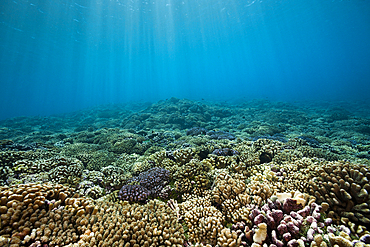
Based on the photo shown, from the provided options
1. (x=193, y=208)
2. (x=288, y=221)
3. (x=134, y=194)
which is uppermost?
(x=288, y=221)

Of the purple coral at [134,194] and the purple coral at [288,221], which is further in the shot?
the purple coral at [134,194]

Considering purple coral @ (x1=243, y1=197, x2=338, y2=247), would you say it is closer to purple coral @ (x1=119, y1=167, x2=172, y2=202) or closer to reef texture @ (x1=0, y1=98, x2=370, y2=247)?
reef texture @ (x1=0, y1=98, x2=370, y2=247)

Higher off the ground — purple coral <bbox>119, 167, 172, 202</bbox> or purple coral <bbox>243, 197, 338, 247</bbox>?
purple coral <bbox>243, 197, 338, 247</bbox>

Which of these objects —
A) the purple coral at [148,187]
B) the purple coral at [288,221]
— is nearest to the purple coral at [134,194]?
the purple coral at [148,187]

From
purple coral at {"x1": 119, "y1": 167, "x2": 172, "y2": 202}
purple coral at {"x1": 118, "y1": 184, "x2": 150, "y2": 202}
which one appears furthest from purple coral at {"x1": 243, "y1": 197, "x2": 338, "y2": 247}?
purple coral at {"x1": 118, "y1": 184, "x2": 150, "y2": 202}

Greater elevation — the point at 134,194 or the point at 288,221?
the point at 288,221

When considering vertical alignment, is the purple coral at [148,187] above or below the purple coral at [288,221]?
below

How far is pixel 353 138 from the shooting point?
14047 mm

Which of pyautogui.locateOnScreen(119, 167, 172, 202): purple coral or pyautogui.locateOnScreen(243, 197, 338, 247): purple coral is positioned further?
pyautogui.locateOnScreen(119, 167, 172, 202): purple coral

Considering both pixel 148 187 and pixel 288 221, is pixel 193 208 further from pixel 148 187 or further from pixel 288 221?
pixel 288 221

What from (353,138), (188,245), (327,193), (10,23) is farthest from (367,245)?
(10,23)

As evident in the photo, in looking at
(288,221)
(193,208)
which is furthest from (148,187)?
(288,221)

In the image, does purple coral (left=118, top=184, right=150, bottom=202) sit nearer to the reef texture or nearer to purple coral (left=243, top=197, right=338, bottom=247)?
the reef texture

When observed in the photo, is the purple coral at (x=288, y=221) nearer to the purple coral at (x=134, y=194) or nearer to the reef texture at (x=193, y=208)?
the reef texture at (x=193, y=208)
